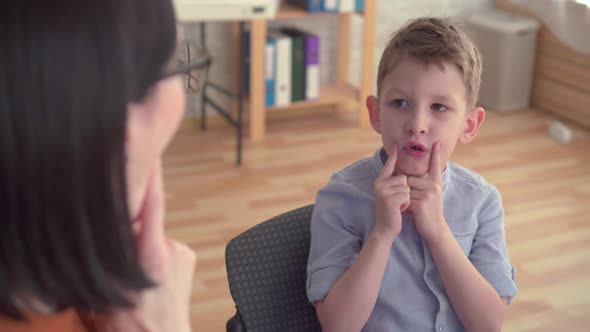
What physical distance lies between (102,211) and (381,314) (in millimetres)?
836

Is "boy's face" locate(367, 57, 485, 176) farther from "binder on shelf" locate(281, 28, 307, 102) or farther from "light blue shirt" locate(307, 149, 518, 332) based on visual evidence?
"binder on shelf" locate(281, 28, 307, 102)

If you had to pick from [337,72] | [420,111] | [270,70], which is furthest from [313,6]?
[420,111]

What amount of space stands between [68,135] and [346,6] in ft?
11.7

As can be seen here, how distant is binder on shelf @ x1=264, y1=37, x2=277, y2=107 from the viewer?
3.94 metres

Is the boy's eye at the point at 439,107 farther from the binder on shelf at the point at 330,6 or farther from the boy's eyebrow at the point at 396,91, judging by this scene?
the binder on shelf at the point at 330,6

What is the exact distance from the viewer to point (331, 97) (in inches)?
168

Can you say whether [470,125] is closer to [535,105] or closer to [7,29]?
[7,29]

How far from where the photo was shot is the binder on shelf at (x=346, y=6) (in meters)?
3.95

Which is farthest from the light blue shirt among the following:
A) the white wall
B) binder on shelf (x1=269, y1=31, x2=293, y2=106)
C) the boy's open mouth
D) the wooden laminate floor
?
the white wall

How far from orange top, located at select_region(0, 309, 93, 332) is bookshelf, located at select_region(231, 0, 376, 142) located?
3105 millimetres

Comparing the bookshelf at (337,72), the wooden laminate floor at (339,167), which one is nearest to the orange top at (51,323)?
the wooden laminate floor at (339,167)

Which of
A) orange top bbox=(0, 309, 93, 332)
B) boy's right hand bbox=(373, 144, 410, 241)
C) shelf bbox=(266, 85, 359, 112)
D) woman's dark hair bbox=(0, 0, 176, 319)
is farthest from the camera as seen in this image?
shelf bbox=(266, 85, 359, 112)

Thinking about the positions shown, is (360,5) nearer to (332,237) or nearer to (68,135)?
(332,237)

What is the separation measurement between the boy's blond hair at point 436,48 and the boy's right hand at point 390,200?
0.20 metres
